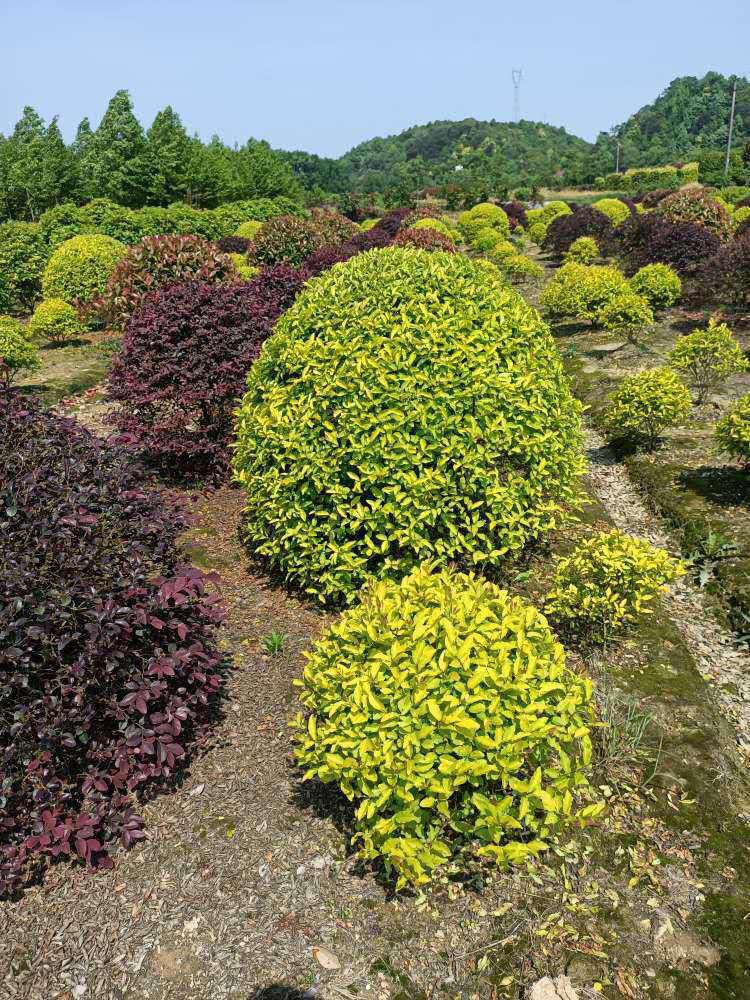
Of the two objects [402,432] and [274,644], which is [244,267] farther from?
[274,644]

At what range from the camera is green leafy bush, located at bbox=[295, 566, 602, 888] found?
3039 millimetres

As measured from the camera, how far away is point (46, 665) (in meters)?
3.35

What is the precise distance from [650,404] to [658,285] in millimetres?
8477

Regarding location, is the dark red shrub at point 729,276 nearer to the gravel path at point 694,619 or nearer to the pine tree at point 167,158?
the gravel path at point 694,619

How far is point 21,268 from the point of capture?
19.3 metres

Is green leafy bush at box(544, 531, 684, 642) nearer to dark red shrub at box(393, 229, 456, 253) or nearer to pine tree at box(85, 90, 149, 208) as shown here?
dark red shrub at box(393, 229, 456, 253)

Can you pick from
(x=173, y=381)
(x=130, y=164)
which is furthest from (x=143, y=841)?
(x=130, y=164)

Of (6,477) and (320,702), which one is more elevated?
(6,477)

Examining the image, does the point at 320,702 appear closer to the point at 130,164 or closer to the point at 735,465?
the point at 735,465

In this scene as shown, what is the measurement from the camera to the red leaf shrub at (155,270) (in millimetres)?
11750

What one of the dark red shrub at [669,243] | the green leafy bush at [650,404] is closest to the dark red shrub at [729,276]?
the dark red shrub at [669,243]

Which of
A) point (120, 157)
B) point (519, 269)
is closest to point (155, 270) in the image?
point (519, 269)

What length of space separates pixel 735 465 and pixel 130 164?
44.1m

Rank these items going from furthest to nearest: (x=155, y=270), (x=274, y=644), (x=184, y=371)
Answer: (x=155, y=270)
(x=184, y=371)
(x=274, y=644)
